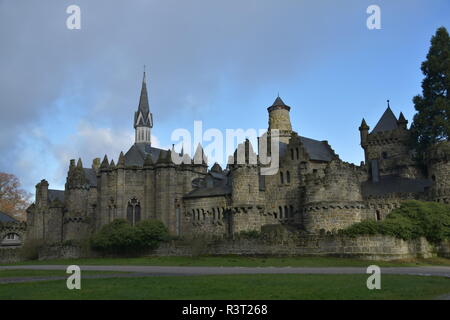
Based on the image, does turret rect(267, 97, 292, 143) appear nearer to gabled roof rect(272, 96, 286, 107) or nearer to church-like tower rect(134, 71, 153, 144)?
gabled roof rect(272, 96, 286, 107)

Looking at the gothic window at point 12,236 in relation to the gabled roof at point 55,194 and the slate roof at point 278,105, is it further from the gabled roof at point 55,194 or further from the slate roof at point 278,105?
the slate roof at point 278,105

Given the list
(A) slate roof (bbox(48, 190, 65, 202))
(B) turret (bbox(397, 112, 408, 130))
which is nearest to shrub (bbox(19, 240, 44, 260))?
(A) slate roof (bbox(48, 190, 65, 202))

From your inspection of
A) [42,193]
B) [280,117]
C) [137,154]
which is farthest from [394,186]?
[42,193]

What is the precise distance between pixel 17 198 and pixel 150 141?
115 ft

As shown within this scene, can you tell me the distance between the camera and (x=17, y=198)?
102688 mm

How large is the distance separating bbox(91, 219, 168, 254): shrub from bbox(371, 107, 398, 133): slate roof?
39625 mm

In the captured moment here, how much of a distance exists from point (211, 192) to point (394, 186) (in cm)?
2159

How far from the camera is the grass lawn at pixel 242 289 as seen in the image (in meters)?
18.8

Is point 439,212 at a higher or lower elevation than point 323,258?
higher

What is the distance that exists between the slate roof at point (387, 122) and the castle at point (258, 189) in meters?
0.31
